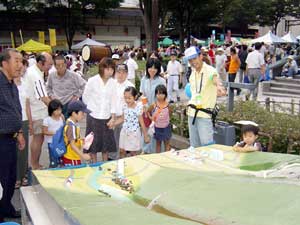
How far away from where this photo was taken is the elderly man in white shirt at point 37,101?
577 centimetres

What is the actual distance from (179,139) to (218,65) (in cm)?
935

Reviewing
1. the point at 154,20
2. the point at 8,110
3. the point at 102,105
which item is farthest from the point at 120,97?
the point at 154,20

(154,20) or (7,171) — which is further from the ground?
(154,20)

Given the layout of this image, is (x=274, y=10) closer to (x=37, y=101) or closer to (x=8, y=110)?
(x=37, y=101)

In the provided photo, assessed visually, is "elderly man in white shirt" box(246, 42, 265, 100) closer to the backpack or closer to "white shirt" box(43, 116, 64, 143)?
"white shirt" box(43, 116, 64, 143)

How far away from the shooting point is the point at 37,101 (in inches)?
230

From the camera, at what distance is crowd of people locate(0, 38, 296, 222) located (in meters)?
4.42

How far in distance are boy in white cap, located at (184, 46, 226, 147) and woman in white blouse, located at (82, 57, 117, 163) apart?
103 centimetres

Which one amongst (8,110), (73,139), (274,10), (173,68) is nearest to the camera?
(8,110)

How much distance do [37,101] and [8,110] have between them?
1.52 metres

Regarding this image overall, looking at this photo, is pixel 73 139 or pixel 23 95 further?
pixel 23 95

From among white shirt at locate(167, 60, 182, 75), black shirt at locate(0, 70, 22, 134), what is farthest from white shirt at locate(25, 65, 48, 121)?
white shirt at locate(167, 60, 182, 75)

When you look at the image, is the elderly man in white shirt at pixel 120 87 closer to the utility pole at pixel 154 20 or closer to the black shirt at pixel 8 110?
the black shirt at pixel 8 110

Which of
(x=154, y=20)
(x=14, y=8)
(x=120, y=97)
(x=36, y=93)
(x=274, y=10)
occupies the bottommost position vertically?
(x=120, y=97)
